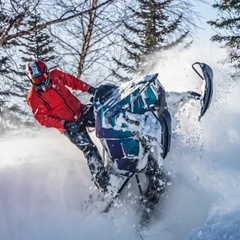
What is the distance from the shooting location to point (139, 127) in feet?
16.1

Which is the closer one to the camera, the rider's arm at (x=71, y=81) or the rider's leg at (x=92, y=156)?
the rider's leg at (x=92, y=156)

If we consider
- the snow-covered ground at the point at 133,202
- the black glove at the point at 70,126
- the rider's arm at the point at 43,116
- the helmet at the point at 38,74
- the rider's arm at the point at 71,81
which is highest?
the helmet at the point at 38,74

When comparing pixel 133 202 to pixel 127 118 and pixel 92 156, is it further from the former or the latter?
pixel 127 118

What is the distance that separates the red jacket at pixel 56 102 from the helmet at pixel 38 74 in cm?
14

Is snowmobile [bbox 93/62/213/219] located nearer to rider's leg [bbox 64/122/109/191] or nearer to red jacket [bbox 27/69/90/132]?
rider's leg [bbox 64/122/109/191]

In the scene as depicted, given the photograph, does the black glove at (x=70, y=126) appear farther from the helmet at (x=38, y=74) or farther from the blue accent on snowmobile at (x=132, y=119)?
the blue accent on snowmobile at (x=132, y=119)

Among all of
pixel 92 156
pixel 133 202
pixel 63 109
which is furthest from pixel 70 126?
pixel 133 202

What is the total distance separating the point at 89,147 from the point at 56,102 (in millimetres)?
810

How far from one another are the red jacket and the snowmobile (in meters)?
0.81

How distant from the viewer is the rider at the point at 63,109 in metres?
5.78

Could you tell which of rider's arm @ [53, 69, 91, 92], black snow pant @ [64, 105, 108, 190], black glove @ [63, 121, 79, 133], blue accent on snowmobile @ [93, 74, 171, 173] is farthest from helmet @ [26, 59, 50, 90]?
blue accent on snowmobile @ [93, 74, 171, 173]

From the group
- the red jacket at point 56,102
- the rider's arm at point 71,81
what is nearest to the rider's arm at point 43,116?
the red jacket at point 56,102

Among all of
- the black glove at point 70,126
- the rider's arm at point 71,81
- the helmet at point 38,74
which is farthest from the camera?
the rider's arm at point 71,81

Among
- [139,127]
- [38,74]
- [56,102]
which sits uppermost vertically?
[38,74]
